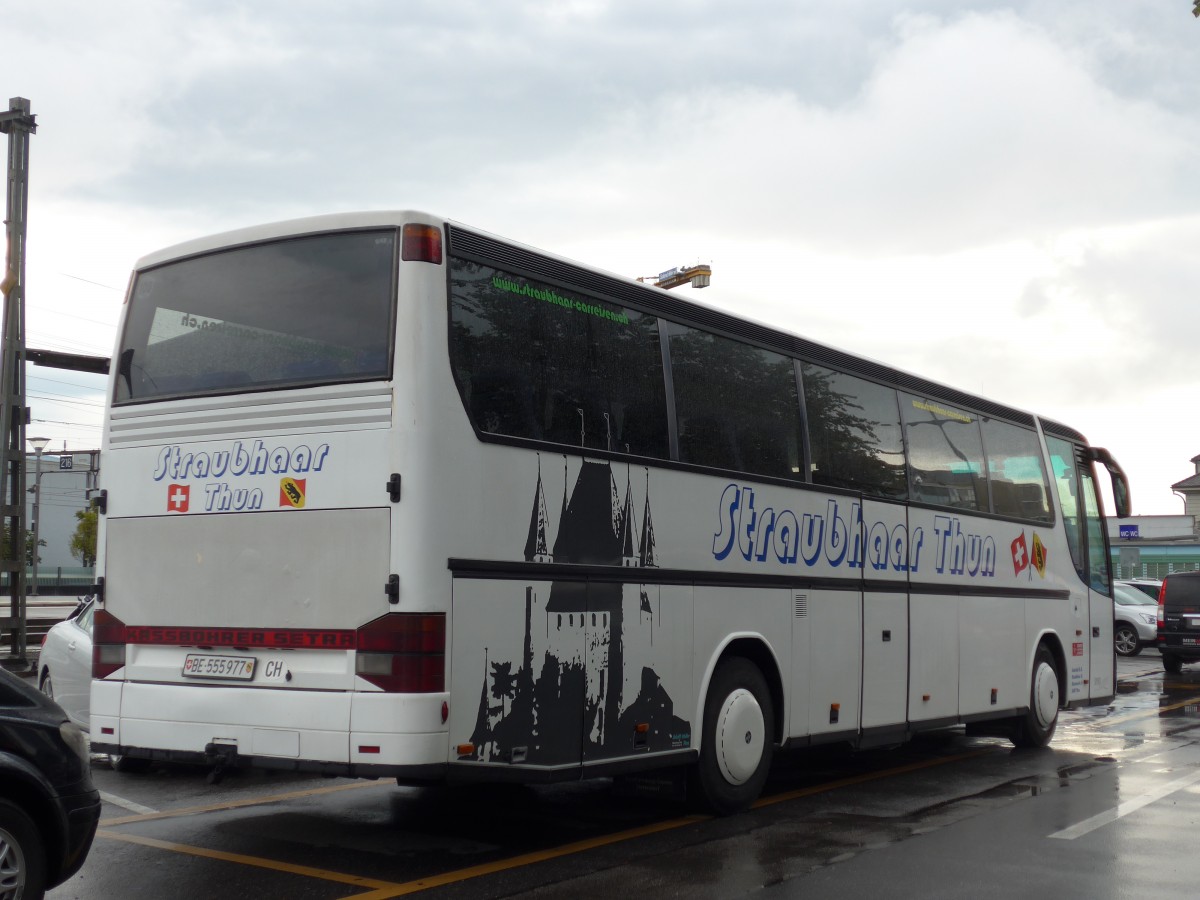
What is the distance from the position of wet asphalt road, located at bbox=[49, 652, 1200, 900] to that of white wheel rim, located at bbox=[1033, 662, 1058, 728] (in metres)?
1.87

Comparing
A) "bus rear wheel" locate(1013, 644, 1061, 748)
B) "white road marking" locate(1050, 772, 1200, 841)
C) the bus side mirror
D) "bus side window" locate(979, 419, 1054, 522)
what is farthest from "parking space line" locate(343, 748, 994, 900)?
the bus side mirror

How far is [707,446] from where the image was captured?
8797 mm

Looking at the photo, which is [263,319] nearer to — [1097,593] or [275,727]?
[275,727]

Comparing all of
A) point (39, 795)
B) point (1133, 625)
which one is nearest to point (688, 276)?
point (1133, 625)

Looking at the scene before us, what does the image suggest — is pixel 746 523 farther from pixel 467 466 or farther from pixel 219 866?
pixel 219 866

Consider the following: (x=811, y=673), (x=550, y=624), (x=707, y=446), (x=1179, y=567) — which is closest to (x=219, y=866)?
(x=550, y=624)

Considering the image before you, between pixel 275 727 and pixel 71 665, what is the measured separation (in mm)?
4582

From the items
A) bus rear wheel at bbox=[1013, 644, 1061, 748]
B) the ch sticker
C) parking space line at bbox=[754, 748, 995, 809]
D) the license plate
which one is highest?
the ch sticker

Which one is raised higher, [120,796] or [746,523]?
[746,523]

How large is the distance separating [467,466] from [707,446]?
7.97ft

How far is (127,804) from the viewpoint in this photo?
29.5 ft

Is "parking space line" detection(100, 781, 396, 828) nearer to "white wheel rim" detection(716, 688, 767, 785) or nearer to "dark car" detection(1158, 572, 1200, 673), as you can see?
"white wheel rim" detection(716, 688, 767, 785)

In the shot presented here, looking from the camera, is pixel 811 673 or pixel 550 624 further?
pixel 811 673

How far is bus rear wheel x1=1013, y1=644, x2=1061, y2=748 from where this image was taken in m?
13.4
